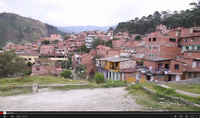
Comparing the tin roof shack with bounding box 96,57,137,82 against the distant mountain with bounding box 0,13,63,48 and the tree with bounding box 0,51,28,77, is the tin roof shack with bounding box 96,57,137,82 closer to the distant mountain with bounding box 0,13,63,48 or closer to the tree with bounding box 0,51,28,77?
the tree with bounding box 0,51,28,77

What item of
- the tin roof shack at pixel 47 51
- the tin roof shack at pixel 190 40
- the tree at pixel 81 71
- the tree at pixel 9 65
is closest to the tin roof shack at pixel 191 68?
the tin roof shack at pixel 190 40

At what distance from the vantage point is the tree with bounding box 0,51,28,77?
13.0 m

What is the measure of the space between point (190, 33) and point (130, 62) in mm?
8710

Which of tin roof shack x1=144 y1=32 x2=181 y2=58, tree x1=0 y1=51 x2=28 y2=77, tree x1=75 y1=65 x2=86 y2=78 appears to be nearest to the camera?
tree x1=0 y1=51 x2=28 y2=77

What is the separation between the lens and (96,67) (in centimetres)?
1962

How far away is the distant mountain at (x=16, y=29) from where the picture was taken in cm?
4466

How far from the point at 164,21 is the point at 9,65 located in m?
30.3

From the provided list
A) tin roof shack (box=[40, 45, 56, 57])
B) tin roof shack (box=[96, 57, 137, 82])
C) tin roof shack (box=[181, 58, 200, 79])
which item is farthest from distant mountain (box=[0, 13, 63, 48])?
tin roof shack (box=[181, 58, 200, 79])

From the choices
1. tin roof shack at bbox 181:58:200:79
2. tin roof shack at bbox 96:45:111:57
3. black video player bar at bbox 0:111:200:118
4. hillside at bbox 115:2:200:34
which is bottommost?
tin roof shack at bbox 181:58:200:79

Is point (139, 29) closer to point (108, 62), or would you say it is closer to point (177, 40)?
point (177, 40)

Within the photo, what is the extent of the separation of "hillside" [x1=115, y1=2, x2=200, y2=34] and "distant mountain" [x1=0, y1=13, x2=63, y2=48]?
127 feet

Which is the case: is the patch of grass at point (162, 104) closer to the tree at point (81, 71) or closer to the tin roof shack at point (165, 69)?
the tin roof shack at point (165, 69)

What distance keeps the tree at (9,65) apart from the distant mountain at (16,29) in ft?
115

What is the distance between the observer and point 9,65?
1327cm
